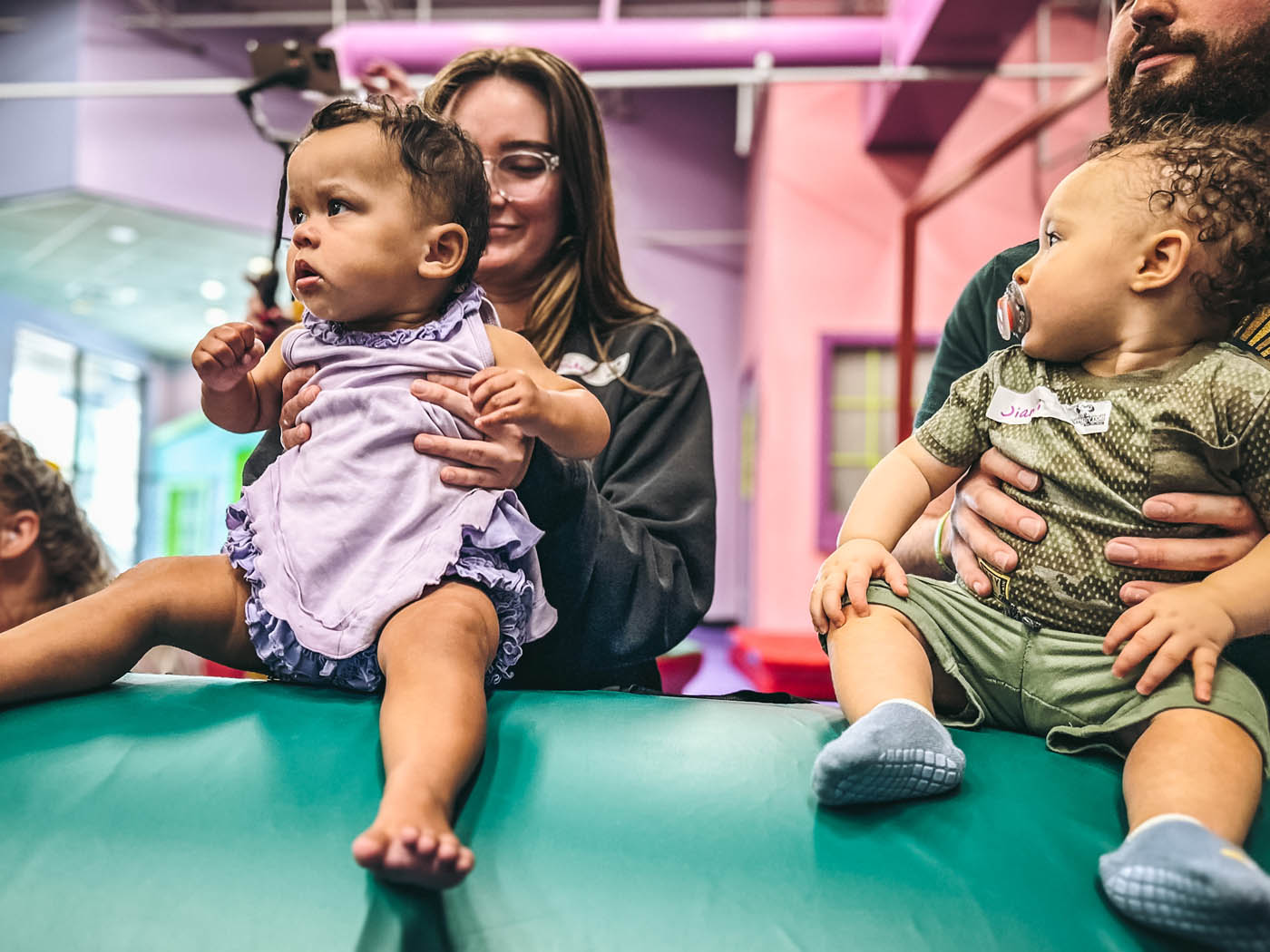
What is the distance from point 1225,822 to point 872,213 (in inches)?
212

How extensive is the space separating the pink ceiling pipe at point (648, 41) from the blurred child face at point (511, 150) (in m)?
3.70

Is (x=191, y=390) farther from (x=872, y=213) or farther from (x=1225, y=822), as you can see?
(x=1225, y=822)

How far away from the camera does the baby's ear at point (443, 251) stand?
988 millimetres

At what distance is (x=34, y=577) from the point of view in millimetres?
1643

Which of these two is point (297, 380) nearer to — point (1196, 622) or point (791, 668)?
point (1196, 622)

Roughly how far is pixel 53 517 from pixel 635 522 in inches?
42.5

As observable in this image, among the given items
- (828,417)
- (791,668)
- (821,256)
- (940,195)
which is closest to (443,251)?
(791,668)

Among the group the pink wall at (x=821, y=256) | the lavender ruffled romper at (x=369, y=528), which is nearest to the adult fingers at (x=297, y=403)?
the lavender ruffled romper at (x=369, y=528)

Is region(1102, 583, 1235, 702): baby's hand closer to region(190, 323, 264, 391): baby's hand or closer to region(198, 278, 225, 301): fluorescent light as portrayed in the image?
region(190, 323, 264, 391): baby's hand

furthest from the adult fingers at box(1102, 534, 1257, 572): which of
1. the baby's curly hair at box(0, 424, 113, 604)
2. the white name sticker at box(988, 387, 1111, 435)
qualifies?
the baby's curly hair at box(0, 424, 113, 604)

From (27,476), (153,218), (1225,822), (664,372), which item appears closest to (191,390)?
(153,218)

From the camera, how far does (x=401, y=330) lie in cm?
100

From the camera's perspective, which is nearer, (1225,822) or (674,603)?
(1225,822)

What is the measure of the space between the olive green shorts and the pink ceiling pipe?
4344 mm
